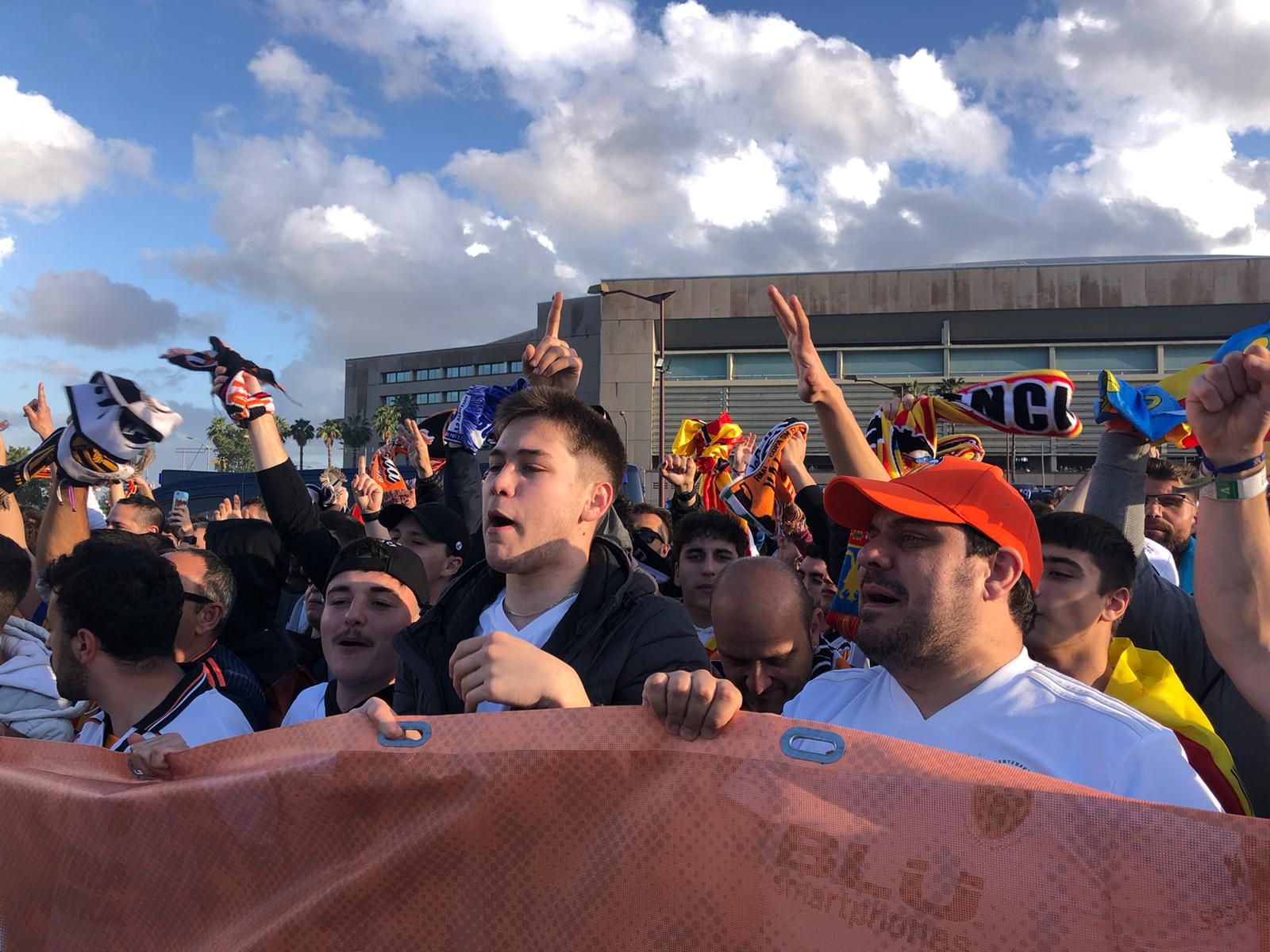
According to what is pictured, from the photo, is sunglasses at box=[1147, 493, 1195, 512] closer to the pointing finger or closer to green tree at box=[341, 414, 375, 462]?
the pointing finger

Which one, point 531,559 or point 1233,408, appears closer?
point 1233,408

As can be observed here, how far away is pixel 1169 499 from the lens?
5.09m

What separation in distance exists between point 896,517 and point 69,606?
2586mm

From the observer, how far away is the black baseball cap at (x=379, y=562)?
3678mm

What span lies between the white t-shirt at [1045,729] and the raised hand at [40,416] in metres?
5.31

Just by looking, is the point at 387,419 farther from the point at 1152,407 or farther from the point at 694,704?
the point at 694,704

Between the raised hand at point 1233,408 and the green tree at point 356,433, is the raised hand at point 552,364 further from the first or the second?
the green tree at point 356,433

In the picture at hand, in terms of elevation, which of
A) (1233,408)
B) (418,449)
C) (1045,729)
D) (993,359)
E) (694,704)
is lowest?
(1045,729)

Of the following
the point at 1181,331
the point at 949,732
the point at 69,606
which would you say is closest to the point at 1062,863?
the point at 949,732

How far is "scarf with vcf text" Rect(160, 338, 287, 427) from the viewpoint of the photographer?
402 cm

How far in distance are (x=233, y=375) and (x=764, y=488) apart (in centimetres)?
386

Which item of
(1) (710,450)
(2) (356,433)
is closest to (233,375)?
(1) (710,450)

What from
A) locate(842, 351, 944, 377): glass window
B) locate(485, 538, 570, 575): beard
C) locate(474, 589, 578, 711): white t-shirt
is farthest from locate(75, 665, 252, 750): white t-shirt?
locate(842, 351, 944, 377): glass window

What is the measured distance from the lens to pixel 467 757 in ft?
6.13
